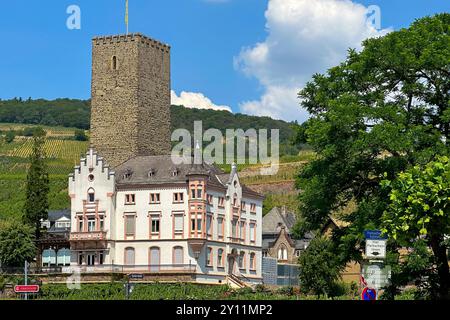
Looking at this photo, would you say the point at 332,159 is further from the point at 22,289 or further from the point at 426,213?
the point at 22,289

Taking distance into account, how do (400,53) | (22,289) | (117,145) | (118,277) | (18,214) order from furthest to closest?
(18,214) → (117,145) → (118,277) → (22,289) → (400,53)

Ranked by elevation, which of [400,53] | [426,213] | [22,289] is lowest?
[22,289]

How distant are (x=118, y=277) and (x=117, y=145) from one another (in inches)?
741

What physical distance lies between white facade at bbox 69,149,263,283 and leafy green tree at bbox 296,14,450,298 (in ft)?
125

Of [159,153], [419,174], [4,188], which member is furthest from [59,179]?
[419,174]

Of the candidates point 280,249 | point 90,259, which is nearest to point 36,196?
point 90,259

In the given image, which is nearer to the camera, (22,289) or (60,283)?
(22,289)

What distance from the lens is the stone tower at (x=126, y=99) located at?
98.6 metres

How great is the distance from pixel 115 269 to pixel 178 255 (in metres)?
5.81

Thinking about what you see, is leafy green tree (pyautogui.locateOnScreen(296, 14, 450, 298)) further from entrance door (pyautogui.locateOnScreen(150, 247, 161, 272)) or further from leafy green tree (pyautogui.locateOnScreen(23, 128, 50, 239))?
leafy green tree (pyautogui.locateOnScreen(23, 128, 50, 239))

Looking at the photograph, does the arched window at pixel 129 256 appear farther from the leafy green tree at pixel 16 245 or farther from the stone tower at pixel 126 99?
the stone tower at pixel 126 99

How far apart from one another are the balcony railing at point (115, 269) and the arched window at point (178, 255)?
81 cm

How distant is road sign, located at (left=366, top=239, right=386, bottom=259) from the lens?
26.7m

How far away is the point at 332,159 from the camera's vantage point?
46125 mm
